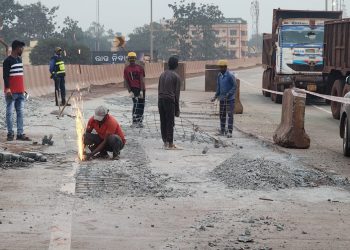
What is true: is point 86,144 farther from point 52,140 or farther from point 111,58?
point 111,58

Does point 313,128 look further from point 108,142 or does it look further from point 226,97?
point 108,142

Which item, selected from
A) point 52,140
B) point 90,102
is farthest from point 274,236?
point 90,102

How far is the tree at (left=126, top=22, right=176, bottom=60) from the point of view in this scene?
10869 centimetres

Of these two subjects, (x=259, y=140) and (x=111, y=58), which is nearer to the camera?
(x=259, y=140)

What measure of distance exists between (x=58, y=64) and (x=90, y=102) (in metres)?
3.12

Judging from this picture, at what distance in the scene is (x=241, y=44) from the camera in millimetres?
180500

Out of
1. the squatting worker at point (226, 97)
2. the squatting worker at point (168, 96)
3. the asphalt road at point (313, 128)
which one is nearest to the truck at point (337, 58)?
the asphalt road at point (313, 128)

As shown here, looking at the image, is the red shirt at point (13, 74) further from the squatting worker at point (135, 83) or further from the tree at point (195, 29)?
the tree at point (195, 29)

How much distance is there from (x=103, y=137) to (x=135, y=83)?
5619 mm

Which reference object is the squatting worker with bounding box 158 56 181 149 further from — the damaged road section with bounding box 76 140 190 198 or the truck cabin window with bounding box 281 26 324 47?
the truck cabin window with bounding box 281 26 324 47

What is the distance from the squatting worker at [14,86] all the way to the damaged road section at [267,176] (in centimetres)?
457

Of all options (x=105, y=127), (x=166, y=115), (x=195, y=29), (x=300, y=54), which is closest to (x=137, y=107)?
(x=166, y=115)

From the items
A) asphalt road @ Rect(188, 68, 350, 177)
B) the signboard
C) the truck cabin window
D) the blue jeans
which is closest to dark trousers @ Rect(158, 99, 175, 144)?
asphalt road @ Rect(188, 68, 350, 177)

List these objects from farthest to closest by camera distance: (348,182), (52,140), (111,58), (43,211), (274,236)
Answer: (111,58)
(52,140)
(348,182)
(43,211)
(274,236)
